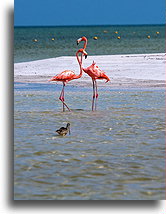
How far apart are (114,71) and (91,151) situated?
10.1 meters

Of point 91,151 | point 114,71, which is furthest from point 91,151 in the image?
point 114,71

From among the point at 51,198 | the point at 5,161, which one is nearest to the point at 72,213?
the point at 51,198

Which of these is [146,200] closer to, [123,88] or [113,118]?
[113,118]

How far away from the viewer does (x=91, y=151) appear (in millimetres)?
7453

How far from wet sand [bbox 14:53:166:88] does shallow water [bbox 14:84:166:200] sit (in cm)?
320

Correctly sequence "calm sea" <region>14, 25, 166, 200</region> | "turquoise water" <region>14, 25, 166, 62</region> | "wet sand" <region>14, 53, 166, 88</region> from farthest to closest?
1. "turquoise water" <region>14, 25, 166, 62</region>
2. "wet sand" <region>14, 53, 166, 88</region>
3. "calm sea" <region>14, 25, 166, 200</region>

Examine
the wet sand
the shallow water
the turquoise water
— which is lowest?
the shallow water

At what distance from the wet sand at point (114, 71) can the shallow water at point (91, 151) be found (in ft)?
10.5

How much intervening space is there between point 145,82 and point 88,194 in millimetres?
10312

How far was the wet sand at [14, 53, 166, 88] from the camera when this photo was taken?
1576 cm

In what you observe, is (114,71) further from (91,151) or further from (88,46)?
(88,46)

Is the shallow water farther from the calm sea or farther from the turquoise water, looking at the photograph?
the turquoise water

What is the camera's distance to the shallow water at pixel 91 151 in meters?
5.77

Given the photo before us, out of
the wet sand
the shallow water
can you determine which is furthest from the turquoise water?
the shallow water
